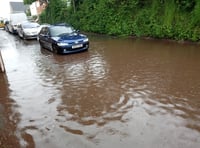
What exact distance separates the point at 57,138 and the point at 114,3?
55.1 feet

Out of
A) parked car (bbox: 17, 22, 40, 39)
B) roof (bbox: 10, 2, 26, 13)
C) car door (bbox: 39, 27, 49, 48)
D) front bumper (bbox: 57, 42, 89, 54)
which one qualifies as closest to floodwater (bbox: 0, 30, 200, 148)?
front bumper (bbox: 57, 42, 89, 54)

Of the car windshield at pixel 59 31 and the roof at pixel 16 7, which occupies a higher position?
the roof at pixel 16 7

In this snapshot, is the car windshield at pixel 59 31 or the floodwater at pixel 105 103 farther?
the car windshield at pixel 59 31

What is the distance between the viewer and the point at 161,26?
1631cm

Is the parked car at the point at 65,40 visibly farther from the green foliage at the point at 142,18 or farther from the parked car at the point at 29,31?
the parked car at the point at 29,31

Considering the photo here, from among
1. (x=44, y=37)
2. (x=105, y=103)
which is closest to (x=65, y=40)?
(x=44, y=37)

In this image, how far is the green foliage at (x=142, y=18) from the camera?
585 inches

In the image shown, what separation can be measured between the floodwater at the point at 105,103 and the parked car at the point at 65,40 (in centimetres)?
184

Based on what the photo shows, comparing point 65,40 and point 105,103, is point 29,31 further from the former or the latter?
point 105,103

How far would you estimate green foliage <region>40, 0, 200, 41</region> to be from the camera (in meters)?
14.9

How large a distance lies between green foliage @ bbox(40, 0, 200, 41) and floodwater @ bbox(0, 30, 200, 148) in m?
3.20

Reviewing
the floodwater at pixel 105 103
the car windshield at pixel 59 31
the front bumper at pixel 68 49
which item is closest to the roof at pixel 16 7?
the car windshield at pixel 59 31

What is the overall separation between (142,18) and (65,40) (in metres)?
6.48

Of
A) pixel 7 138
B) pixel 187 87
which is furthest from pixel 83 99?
pixel 187 87
